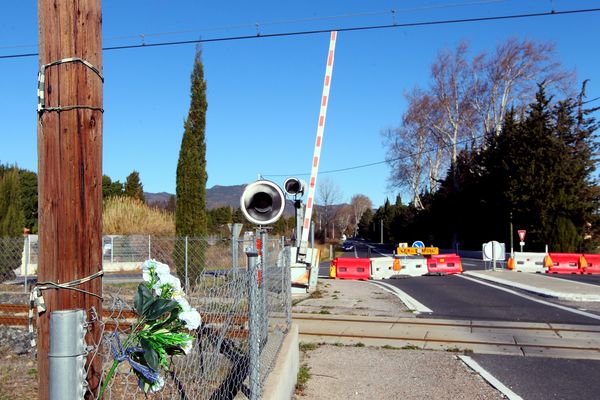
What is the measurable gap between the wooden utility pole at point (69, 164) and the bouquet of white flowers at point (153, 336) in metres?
0.26

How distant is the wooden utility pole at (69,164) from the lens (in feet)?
7.29

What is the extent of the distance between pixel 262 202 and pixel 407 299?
841cm

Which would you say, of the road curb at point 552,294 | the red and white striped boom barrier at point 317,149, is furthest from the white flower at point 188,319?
the road curb at point 552,294

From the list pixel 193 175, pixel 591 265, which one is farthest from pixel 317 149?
pixel 591 265

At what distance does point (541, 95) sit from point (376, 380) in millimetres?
36343

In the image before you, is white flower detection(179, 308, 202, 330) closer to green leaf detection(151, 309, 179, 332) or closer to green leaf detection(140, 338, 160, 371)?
green leaf detection(151, 309, 179, 332)

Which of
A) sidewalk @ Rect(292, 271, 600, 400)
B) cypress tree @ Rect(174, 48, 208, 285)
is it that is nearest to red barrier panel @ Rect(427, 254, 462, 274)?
sidewalk @ Rect(292, 271, 600, 400)

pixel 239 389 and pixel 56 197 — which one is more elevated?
pixel 56 197

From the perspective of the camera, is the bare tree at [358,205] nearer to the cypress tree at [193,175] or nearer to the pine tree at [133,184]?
the pine tree at [133,184]

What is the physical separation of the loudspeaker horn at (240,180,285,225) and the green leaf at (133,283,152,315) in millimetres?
4664

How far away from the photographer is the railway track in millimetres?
8242

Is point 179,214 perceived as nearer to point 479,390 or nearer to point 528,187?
point 479,390

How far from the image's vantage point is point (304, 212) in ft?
47.3

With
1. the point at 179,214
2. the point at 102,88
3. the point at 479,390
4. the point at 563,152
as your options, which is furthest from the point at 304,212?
the point at 563,152
